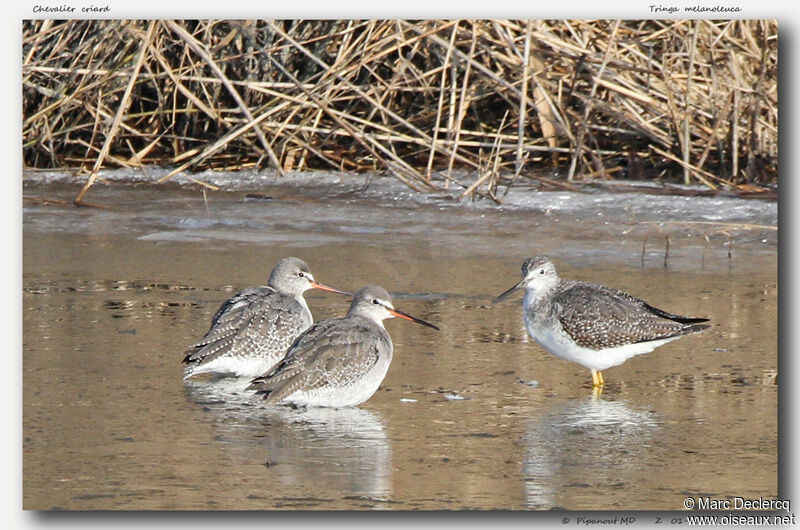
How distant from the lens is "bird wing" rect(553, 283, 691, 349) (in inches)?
245

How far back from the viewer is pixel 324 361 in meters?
5.75

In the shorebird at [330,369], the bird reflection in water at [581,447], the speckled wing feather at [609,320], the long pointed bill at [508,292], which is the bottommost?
the bird reflection in water at [581,447]

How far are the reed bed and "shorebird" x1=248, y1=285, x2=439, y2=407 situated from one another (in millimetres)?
3121

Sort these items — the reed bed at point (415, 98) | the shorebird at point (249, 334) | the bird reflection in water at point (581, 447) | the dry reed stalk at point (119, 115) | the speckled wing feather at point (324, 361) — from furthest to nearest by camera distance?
the reed bed at point (415, 98), the dry reed stalk at point (119, 115), the shorebird at point (249, 334), the speckled wing feather at point (324, 361), the bird reflection in water at point (581, 447)

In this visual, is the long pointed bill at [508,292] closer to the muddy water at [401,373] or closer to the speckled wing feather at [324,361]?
the muddy water at [401,373]

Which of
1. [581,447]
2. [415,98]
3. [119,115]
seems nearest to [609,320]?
[581,447]

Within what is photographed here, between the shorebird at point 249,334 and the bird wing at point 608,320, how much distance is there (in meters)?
1.45

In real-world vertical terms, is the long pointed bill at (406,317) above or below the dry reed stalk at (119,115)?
below

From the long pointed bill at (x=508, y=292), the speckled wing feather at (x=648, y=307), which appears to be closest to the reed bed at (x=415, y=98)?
the long pointed bill at (x=508, y=292)

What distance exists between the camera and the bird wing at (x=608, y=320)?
6.23 m

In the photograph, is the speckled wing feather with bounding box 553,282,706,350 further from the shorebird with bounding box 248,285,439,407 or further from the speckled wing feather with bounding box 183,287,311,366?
the speckled wing feather with bounding box 183,287,311,366

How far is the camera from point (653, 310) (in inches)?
254

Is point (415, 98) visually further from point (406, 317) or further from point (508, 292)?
point (406, 317)

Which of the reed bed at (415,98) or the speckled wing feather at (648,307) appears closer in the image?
the speckled wing feather at (648,307)
